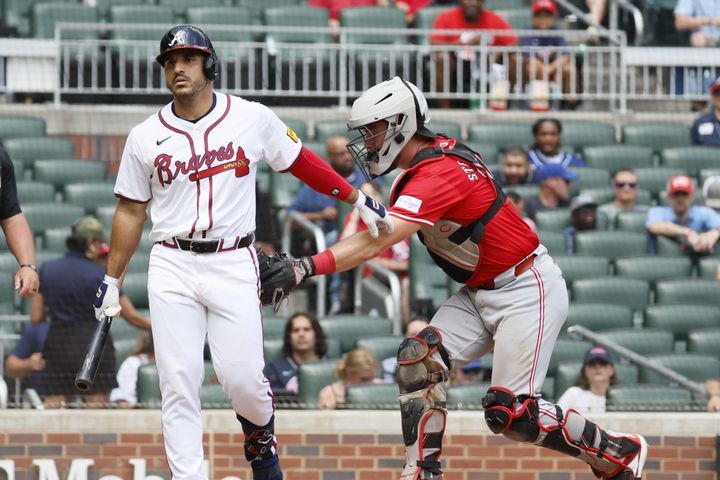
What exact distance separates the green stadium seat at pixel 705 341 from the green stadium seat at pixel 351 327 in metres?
1.95

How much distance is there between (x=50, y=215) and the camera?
1046 cm

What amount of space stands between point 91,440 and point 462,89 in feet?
21.5

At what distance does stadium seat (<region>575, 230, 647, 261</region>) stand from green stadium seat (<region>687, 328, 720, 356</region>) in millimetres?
1117

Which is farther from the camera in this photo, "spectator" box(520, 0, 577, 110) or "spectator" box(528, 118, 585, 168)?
"spectator" box(520, 0, 577, 110)

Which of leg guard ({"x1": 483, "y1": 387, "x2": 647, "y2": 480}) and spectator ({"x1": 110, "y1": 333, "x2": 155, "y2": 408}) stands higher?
leg guard ({"x1": 483, "y1": 387, "x2": 647, "y2": 480})

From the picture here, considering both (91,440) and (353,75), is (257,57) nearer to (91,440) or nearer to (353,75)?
(353,75)

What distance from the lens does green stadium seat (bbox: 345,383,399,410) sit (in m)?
7.84

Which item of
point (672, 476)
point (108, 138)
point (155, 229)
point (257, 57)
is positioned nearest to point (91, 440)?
point (155, 229)

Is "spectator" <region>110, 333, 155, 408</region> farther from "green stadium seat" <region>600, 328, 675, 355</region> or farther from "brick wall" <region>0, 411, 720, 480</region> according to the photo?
"green stadium seat" <region>600, 328, 675, 355</region>

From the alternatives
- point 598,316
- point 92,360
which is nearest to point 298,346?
point 598,316

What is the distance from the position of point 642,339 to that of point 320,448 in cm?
279

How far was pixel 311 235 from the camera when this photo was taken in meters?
10.1

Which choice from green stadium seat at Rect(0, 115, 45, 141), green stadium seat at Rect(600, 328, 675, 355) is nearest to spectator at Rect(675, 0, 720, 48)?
green stadium seat at Rect(600, 328, 675, 355)

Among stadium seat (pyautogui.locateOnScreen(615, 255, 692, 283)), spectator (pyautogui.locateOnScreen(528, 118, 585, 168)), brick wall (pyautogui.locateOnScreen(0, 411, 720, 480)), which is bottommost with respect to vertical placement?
brick wall (pyautogui.locateOnScreen(0, 411, 720, 480))
